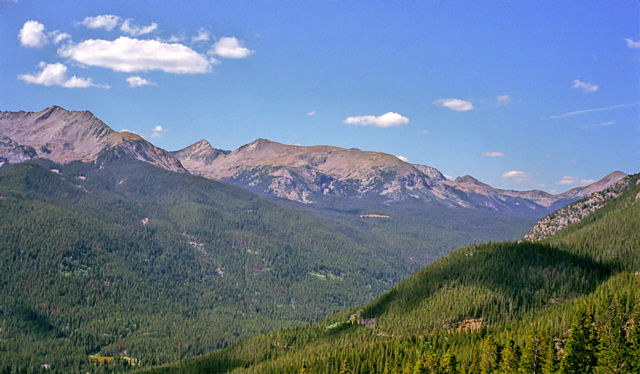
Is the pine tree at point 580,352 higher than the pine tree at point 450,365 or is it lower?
higher

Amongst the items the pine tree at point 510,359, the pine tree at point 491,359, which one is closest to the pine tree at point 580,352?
the pine tree at point 510,359

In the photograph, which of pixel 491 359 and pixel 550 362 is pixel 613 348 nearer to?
pixel 550 362

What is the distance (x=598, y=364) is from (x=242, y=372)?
115603 millimetres

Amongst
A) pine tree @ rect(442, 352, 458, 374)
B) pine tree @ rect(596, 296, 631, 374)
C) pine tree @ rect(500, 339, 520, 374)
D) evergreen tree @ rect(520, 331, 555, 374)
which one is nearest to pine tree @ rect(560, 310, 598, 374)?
pine tree @ rect(596, 296, 631, 374)

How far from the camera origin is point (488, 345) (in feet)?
442

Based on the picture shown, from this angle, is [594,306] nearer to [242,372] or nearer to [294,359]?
[294,359]

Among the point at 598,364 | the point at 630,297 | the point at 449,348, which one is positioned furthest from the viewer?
the point at 449,348

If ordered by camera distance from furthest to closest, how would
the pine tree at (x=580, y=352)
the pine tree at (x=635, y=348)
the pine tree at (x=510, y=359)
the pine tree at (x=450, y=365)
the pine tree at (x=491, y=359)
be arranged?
the pine tree at (x=450, y=365) → the pine tree at (x=491, y=359) → the pine tree at (x=510, y=359) → the pine tree at (x=580, y=352) → the pine tree at (x=635, y=348)

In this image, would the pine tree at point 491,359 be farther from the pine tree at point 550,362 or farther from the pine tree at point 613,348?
the pine tree at point 613,348

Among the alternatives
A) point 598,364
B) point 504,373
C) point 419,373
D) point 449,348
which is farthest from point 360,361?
point 598,364

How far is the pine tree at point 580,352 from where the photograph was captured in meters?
112

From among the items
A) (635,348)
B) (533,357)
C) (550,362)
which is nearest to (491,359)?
(533,357)

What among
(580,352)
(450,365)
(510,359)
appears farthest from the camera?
(450,365)

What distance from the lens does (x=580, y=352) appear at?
114812mm
